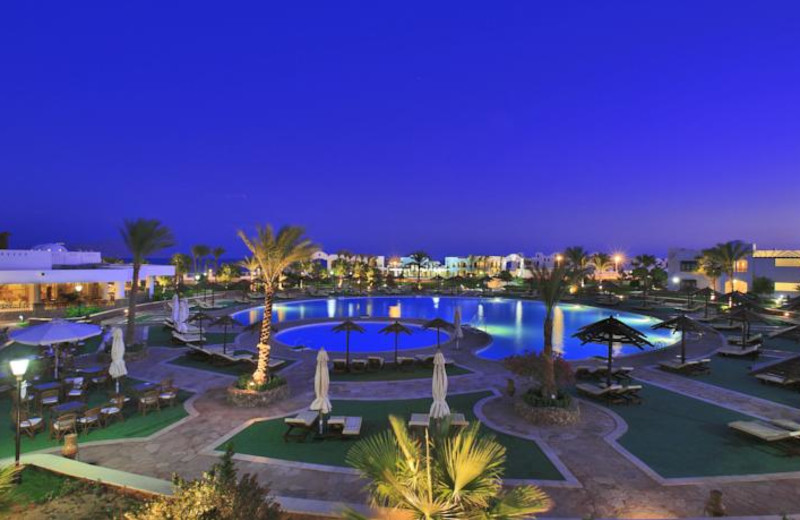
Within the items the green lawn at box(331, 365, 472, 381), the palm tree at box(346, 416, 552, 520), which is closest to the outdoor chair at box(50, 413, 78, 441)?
the green lawn at box(331, 365, 472, 381)

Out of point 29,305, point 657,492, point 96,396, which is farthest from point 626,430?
point 29,305

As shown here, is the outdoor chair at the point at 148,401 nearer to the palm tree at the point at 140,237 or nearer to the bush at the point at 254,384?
the bush at the point at 254,384

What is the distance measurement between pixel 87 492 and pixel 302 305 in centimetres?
3338

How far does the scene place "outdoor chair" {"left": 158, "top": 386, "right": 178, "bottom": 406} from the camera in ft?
41.1

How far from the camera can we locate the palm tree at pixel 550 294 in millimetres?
11867

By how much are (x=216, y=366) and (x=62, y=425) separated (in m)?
7.38

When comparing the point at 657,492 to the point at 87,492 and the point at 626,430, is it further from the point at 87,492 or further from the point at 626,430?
the point at 87,492

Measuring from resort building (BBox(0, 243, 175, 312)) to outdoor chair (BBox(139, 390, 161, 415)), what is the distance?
2337 centimetres

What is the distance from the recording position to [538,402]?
11609mm

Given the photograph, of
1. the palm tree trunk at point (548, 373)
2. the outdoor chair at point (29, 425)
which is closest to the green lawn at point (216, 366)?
the outdoor chair at point (29, 425)

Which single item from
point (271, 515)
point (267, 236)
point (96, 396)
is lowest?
point (96, 396)

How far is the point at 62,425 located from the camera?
33.0ft

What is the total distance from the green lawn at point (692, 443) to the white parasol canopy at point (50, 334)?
55.1 feet

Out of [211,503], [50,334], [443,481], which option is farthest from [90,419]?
[443,481]
